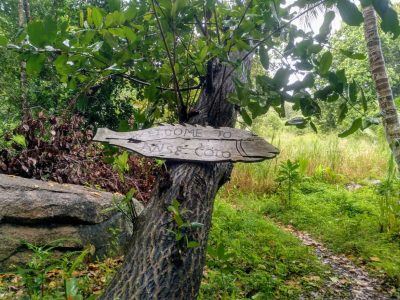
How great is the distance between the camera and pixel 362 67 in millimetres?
13016

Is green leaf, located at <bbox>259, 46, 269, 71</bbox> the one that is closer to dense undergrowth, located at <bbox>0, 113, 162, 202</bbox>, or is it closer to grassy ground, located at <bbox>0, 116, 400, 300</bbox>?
grassy ground, located at <bbox>0, 116, 400, 300</bbox>

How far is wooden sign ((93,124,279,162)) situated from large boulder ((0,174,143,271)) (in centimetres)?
96

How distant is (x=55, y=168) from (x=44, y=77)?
10.3ft

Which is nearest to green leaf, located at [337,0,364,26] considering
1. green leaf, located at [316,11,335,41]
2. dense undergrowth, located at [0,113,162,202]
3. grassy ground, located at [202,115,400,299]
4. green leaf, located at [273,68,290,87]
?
green leaf, located at [316,11,335,41]

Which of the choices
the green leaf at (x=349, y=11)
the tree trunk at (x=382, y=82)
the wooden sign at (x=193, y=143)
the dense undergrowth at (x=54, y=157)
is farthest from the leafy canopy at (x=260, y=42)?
the tree trunk at (x=382, y=82)

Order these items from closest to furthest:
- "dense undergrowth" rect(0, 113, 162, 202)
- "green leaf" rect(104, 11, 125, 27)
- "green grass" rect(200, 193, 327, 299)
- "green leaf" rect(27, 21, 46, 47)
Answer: "green leaf" rect(27, 21, 46, 47), "green leaf" rect(104, 11, 125, 27), "green grass" rect(200, 193, 327, 299), "dense undergrowth" rect(0, 113, 162, 202)

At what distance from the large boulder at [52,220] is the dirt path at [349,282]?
1.84 meters

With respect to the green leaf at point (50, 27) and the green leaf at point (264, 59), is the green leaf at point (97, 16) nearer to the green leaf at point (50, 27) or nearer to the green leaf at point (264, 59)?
the green leaf at point (50, 27)

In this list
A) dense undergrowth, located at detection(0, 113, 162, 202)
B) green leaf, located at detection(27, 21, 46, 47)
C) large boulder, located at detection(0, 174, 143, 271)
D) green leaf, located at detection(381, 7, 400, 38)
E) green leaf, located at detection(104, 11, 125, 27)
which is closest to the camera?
green leaf, located at detection(381, 7, 400, 38)

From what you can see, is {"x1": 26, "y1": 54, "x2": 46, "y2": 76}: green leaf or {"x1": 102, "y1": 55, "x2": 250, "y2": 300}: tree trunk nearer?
{"x1": 26, "y1": 54, "x2": 46, "y2": 76}: green leaf

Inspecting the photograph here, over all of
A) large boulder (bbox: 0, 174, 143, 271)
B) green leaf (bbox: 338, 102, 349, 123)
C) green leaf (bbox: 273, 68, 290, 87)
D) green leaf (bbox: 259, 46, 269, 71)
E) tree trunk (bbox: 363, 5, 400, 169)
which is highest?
tree trunk (bbox: 363, 5, 400, 169)

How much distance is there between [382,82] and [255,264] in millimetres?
2159

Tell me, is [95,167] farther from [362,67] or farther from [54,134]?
[362,67]

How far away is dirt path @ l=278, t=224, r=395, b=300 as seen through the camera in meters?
2.56
